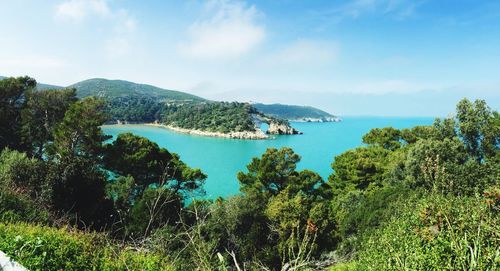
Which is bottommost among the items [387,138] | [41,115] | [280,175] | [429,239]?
[280,175]

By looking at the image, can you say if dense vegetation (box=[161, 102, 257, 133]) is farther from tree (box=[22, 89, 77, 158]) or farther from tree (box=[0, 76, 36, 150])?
tree (box=[0, 76, 36, 150])

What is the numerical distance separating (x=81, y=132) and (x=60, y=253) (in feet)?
61.4

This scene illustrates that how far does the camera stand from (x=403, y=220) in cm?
955

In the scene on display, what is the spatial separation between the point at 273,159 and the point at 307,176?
102 inches

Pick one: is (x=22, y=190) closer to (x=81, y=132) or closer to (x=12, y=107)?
(x=81, y=132)

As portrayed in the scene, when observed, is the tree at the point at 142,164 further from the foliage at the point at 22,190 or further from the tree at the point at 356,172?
the tree at the point at 356,172

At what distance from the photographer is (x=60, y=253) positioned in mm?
4500

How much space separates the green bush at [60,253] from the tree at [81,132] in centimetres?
1719

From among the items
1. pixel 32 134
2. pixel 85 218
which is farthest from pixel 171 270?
pixel 32 134

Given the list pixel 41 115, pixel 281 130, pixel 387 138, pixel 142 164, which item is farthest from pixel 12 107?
pixel 281 130

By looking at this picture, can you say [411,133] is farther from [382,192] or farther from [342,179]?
[382,192]

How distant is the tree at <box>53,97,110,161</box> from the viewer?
20766 mm

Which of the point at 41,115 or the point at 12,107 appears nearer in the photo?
the point at 41,115

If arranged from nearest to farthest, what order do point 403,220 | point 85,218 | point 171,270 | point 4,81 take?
point 171,270 → point 403,220 → point 85,218 → point 4,81
